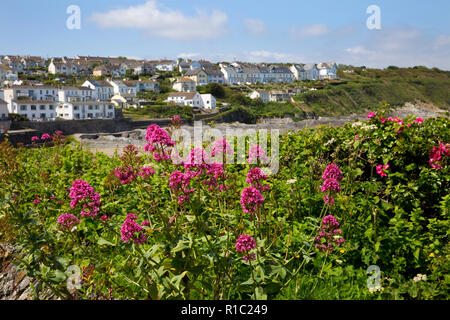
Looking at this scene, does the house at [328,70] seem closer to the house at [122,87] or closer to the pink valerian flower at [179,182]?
the house at [122,87]

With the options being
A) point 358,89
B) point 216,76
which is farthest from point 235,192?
point 358,89

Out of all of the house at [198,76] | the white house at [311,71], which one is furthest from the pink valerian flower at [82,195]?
the white house at [311,71]

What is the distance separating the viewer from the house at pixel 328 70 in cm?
15896

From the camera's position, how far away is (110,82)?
90.1 metres

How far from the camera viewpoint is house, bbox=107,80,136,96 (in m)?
89.3

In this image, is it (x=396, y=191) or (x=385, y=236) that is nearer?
(x=385, y=236)

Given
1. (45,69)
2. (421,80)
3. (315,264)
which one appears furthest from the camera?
(421,80)

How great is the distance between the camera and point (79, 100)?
226 ft

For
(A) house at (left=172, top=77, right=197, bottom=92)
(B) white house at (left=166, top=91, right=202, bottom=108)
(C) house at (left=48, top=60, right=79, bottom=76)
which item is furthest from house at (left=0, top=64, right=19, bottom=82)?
(B) white house at (left=166, top=91, right=202, bottom=108)

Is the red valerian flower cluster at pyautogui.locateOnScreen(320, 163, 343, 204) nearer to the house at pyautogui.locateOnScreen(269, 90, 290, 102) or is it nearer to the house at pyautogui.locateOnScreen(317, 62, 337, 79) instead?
the house at pyautogui.locateOnScreen(269, 90, 290, 102)

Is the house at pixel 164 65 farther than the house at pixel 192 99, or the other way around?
the house at pixel 164 65

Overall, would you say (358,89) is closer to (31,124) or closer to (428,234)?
(31,124)

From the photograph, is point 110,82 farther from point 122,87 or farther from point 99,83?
point 99,83
